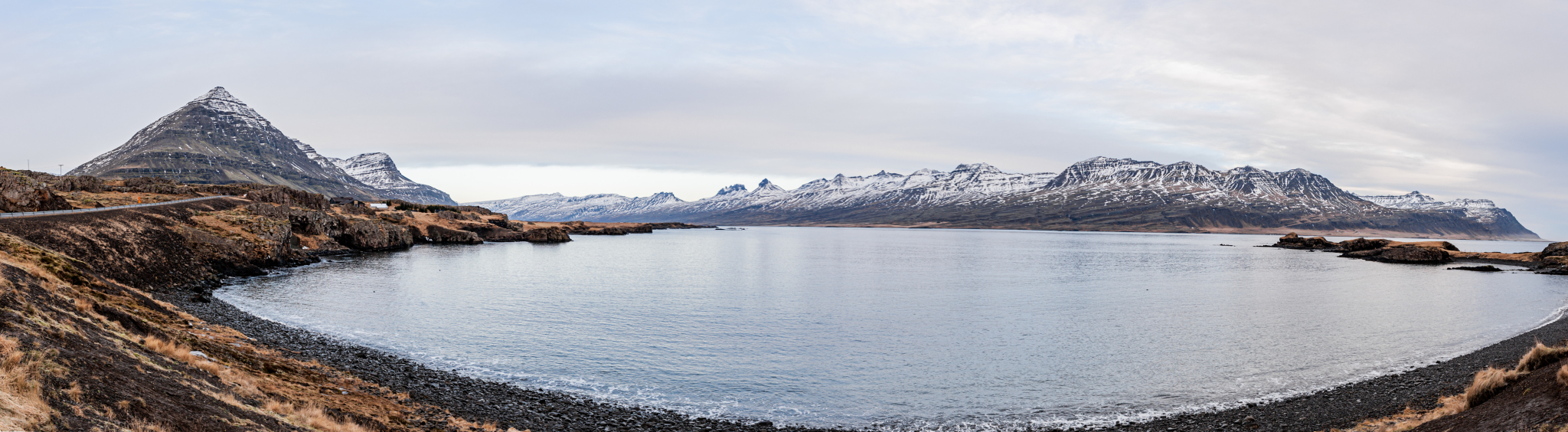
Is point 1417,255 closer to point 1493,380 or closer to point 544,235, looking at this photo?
point 1493,380

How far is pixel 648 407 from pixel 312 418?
32.0 ft

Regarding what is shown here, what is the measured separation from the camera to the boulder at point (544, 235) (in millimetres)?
150875

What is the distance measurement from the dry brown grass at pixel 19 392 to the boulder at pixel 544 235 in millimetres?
143246

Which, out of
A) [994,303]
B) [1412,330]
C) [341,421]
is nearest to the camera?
[341,421]

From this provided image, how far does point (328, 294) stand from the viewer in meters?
48.7

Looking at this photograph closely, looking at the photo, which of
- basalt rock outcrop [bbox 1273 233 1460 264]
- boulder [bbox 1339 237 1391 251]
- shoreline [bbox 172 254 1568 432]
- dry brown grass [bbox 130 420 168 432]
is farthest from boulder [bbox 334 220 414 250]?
boulder [bbox 1339 237 1391 251]

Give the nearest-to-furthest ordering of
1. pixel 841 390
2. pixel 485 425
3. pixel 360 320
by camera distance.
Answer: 1. pixel 485 425
2. pixel 841 390
3. pixel 360 320

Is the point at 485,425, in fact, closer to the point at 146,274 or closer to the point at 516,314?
the point at 516,314

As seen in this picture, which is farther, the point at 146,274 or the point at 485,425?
the point at 146,274

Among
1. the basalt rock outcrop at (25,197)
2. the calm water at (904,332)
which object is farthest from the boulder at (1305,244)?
the basalt rock outcrop at (25,197)

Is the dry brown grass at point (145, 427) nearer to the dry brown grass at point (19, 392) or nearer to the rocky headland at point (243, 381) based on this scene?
the rocky headland at point (243, 381)

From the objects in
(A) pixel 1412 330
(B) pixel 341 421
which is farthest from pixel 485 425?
(A) pixel 1412 330

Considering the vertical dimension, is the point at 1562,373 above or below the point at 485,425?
above

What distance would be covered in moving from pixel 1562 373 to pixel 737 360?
25.1 meters
